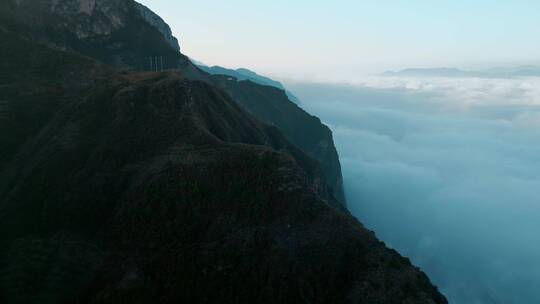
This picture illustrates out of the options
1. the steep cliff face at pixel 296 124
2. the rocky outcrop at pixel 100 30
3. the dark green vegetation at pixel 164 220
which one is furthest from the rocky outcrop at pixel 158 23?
the dark green vegetation at pixel 164 220

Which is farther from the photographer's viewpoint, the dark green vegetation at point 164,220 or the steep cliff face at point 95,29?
the steep cliff face at point 95,29

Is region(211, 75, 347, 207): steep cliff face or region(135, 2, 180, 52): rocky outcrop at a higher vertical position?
region(135, 2, 180, 52): rocky outcrop

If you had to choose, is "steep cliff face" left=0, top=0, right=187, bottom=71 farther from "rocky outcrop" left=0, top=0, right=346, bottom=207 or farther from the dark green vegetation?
the dark green vegetation

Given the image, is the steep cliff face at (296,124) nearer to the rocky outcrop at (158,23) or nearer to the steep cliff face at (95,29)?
the rocky outcrop at (158,23)

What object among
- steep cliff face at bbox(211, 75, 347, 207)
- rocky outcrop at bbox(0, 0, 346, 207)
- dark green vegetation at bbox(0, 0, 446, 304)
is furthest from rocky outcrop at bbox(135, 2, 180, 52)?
dark green vegetation at bbox(0, 0, 446, 304)

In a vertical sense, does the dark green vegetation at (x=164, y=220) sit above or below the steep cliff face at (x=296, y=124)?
above

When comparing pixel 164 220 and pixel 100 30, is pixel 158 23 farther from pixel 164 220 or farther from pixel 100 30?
pixel 164 220

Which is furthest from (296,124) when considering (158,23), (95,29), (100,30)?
(95,29)

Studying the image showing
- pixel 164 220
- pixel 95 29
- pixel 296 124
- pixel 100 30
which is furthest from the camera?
pixel 296 124
